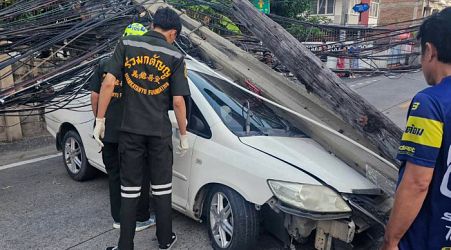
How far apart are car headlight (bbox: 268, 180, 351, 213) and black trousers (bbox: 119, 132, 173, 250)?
0.90 m

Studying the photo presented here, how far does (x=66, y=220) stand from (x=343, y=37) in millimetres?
4678

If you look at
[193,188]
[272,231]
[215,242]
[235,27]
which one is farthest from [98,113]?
[235,27]

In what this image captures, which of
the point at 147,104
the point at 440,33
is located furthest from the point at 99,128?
the point at 440,33

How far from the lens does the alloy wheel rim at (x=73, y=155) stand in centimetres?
483

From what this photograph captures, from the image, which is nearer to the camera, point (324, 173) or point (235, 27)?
point (324, 173)

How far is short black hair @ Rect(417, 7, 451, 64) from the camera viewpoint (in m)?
1.62

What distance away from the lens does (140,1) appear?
17.0 feet

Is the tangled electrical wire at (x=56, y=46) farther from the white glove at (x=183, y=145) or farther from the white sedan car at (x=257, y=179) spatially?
the white glove at (x=183, y=145)

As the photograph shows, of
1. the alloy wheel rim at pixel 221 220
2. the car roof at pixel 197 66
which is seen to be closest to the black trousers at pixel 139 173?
the alloy wheel rim at pixel 221 220

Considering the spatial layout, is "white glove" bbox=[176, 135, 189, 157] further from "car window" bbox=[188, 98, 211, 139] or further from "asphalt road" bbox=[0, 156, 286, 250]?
"asphalt road" bbox=[0, 156, 286, 250]

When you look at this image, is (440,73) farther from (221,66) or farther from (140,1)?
(140,1)

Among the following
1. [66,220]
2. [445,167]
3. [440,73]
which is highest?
[440,73]

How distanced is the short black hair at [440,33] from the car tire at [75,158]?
402 cm

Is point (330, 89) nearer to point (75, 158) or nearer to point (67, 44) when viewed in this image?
point (67, 44)
